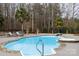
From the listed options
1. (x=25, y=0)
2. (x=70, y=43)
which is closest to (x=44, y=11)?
(x=25, y=0)

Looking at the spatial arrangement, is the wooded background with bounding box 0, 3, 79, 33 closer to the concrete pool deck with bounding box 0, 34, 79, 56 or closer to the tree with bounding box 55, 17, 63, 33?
the tree with bounding box 55, 17, 63, 33

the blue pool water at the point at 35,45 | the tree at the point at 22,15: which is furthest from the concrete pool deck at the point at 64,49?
the tree at the point at 22,15

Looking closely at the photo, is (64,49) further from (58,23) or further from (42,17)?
(42,17)

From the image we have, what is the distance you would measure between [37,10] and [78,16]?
2.02ft

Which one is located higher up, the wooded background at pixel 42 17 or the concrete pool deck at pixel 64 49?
the wooded background at pixel 42 17

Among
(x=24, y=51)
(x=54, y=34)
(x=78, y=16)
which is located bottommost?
(x=24, y=51)

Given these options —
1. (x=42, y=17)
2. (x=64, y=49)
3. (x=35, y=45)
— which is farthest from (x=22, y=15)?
(x=64, y=49)

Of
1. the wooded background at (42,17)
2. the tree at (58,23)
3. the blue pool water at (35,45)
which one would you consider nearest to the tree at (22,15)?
the wooded background at (42,17)

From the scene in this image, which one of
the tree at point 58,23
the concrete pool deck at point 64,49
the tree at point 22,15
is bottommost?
the concrete pool deck at point 64,49

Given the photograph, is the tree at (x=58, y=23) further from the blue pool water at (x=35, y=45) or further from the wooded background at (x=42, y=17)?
the blue pool water at (x=35, y=45)

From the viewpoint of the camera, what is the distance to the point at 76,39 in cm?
354

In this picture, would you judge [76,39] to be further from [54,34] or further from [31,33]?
[31,33]

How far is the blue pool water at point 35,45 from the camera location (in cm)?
354

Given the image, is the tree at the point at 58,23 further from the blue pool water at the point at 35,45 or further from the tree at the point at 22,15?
the tree at the point at 22,15
